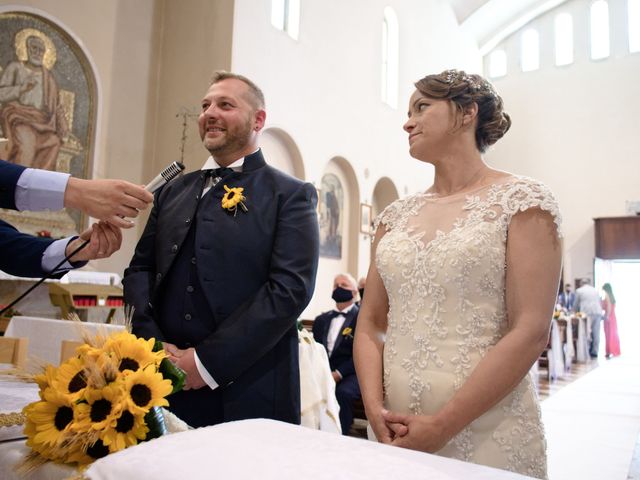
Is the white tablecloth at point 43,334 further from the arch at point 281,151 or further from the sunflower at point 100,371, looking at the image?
the arch at point 281,151

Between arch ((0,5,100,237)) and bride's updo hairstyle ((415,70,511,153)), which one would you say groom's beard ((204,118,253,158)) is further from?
arch ((0,5,100,237))

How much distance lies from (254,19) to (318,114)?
231 cm

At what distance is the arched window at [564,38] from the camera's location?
706 inches

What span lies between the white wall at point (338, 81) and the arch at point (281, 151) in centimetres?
11

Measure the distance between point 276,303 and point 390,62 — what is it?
42.2 feet

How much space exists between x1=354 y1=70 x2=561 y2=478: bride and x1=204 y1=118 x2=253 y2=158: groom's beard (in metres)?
0.61

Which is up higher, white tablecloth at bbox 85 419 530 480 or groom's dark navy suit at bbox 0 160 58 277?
groom's dark navy suit at bbox 0 160 58 277

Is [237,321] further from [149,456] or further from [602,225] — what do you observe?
[602,225]

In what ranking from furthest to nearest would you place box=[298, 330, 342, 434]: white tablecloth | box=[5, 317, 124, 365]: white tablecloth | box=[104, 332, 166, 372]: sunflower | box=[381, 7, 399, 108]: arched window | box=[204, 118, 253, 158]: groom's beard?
box=[381, 7, 399, 108]: arched window → box=[298, 330, 342, 434]: white tablecloth → box=[5, 317, 124, 365]: white tablecloth → box=[204, 118, 253, 158]: groom's beard → box=[104, 332, 166, 372]: sunflower

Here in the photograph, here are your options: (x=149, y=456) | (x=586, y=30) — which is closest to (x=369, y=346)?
(x=149, y=456)

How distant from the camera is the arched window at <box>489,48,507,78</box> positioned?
18.9 m

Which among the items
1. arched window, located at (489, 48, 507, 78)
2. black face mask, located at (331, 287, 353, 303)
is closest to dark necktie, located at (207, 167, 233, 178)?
black face mask, located at (331, 287, 353, 303)

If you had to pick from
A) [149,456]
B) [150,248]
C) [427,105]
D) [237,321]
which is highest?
[427,105]

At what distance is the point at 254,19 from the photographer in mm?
8852
